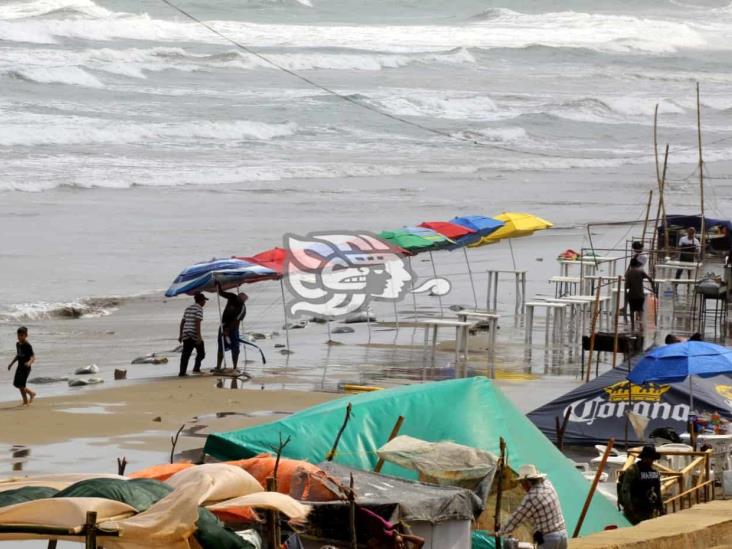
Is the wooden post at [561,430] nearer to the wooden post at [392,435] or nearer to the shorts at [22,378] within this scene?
the wooden post at [392,435]

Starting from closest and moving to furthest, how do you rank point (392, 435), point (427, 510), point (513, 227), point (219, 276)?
point (427, 510), point (392, 435), point (219, 276), point (513, 227)

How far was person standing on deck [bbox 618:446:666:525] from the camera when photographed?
9.65m

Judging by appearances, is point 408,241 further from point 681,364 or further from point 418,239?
point 681,364

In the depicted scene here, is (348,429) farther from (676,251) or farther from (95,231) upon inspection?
(95,231)

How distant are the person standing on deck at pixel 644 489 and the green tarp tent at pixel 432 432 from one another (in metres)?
0.22

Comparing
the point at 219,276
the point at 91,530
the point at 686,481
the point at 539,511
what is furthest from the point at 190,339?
the point at 91,530

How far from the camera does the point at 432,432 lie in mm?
10578

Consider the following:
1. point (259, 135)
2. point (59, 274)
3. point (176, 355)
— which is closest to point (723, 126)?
point (259, 135)

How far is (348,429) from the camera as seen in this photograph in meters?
10.4

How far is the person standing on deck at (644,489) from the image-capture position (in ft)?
31.7

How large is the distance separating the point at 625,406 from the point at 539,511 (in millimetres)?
4555

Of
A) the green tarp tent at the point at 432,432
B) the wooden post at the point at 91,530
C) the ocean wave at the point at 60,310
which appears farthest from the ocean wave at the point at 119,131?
the wooden post at the point at 91,530

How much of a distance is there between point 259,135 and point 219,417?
36.7 metres

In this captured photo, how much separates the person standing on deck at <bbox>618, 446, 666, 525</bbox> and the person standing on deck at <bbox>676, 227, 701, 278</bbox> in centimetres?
1258
